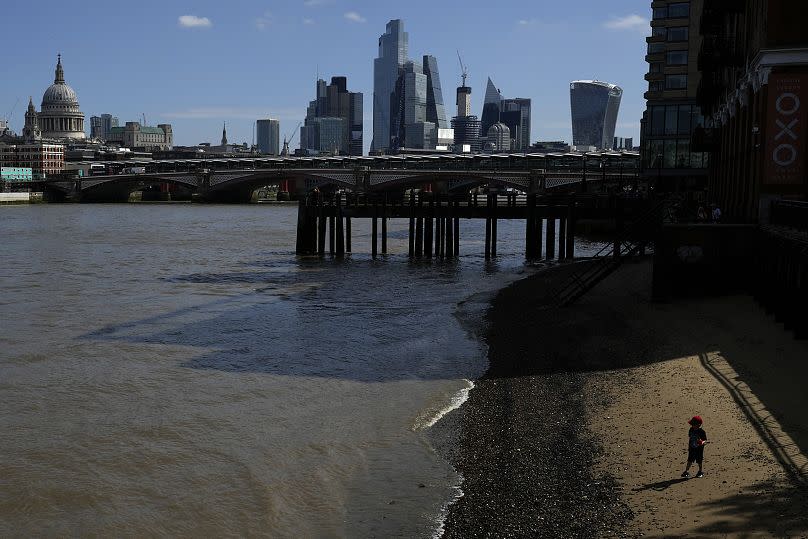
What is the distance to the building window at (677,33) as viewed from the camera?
7956cm

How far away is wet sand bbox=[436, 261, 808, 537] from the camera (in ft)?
43.5

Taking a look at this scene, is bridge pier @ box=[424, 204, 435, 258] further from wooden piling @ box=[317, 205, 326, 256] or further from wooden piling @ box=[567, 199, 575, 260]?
wooden piling @ box=[567, 199, 575, 260]

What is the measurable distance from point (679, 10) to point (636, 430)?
70319mm

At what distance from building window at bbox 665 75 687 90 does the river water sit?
38.2m

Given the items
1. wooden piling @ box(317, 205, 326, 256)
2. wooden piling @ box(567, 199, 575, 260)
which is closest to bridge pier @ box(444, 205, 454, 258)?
wooden piling @ box(567, 199, 575, 260)

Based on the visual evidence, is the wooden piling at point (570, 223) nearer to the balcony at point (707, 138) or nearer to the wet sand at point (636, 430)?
the balcony at point (707, 138)

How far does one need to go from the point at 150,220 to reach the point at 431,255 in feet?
196

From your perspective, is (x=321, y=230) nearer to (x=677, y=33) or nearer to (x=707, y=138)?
(x=707, y=138)

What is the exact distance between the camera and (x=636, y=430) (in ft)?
56.0

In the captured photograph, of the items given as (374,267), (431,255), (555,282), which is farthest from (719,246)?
(431,255)

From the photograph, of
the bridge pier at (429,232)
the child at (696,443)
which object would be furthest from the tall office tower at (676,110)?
the child at (696,443)

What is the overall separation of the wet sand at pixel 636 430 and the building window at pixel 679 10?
5804cm

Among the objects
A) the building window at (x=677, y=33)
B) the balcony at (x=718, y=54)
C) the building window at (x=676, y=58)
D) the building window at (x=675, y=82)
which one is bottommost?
the balcony at (x=718, y=54)

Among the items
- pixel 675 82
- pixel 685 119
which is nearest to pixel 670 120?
pixel 685 119
